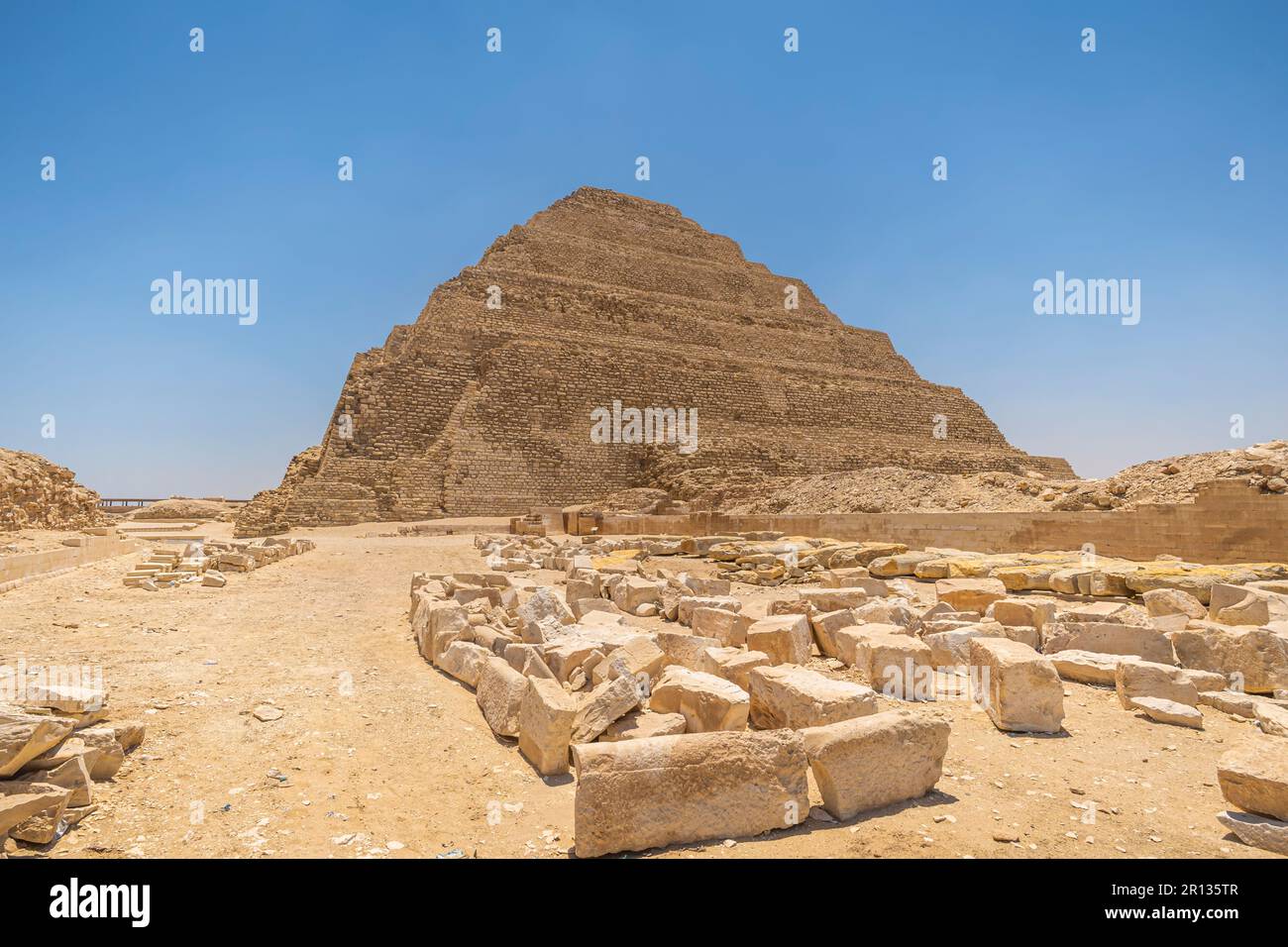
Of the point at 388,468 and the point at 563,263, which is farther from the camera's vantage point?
the point at 563,263

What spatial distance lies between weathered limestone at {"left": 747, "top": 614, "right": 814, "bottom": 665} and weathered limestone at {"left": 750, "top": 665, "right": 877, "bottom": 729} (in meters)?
0.83

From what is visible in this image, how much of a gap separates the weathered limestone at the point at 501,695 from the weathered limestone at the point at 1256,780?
2.51 meters

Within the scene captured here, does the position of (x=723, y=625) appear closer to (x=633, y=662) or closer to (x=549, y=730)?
(x=633, y=662)

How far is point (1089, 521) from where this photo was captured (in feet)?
28.8

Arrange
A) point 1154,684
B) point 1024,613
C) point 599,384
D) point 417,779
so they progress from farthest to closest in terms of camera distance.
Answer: point 599,384
point 1024,613
point 1154,684
point 417,779

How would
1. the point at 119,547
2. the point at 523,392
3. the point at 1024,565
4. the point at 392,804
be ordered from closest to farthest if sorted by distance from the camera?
the point at 392,804
the point at 1024,565
the point at 119,547
the point at 523,392

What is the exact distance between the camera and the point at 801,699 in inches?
111

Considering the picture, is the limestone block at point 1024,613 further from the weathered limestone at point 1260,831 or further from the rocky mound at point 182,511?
the rocky mound at point 182,511

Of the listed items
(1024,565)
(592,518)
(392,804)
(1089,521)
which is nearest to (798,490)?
(592,518)

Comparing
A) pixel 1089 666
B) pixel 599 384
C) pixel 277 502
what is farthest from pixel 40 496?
pixel 599 384

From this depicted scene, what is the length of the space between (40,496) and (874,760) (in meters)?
15.8

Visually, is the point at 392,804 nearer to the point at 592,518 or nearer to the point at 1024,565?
the point at 1024,565

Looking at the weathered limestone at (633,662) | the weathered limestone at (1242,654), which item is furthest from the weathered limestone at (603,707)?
the weathered limestone at (1242,654)
